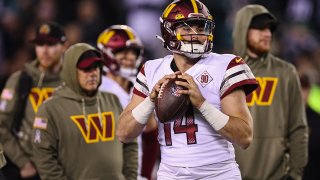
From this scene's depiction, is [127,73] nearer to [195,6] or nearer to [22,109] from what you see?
[22,109]

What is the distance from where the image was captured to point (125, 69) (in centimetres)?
809

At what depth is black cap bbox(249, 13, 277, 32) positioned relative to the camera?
7.42m

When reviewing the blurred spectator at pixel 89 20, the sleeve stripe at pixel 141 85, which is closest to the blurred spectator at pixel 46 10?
the blurred spectator at pixel 89 20

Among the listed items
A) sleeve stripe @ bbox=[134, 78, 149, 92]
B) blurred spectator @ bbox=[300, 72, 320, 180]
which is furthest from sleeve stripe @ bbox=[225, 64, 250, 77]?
blurred spectator @ bbox=[300, 72, 320, 180]

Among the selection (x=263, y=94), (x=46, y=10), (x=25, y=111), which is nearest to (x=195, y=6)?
(x=263, y=94)

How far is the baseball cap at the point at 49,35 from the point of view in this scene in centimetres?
811

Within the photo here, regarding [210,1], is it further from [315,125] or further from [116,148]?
[116,148]

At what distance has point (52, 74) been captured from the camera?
799 cm

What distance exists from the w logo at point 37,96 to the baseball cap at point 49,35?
48 centimetres

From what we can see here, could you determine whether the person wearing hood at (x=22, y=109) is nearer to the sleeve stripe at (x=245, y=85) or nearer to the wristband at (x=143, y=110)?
the wristband at (x=143, y=110)

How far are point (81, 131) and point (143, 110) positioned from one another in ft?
4.57

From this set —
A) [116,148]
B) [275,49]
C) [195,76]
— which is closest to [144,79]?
[195,76]

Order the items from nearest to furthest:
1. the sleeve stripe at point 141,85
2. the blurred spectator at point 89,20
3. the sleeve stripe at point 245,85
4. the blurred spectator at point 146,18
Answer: the sleeve stripe at point 245,85 < the sleeve stripe at point 141,85 < the blurred spectator at point 89,20 < the blurred spectator at point 146,18

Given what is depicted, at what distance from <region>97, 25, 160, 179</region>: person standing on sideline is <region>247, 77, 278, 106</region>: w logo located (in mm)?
1136
